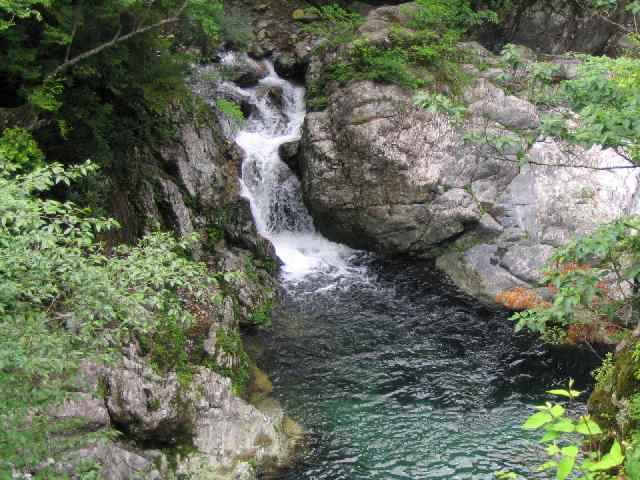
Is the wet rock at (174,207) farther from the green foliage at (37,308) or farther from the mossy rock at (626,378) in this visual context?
the mossy rock at (626,378)

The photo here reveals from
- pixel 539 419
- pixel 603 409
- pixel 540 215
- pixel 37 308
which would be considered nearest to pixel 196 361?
pixel 37 308

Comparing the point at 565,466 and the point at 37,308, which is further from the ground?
the point at 37,308

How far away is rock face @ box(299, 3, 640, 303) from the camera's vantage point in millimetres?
15773

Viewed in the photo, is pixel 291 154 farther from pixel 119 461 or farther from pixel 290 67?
pixel 119 461

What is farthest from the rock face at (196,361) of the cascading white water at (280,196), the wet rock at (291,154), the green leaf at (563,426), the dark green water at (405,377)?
the green leaf at (563,426)

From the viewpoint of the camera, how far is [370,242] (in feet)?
55.9

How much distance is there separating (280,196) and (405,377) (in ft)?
25.8

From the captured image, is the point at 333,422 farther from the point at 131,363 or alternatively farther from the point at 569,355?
the point at 569,355

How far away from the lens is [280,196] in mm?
17656

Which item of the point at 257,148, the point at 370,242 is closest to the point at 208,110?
the point at 257,148

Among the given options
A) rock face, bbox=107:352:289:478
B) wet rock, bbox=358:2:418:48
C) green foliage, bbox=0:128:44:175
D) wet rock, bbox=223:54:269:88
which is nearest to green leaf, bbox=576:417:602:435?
rock face, bbox=107:352:289:478

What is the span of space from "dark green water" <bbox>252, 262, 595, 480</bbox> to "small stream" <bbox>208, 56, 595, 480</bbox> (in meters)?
0.03

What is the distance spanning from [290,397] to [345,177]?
776cm

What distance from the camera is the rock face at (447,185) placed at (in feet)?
51.8
